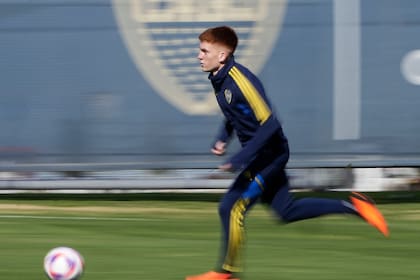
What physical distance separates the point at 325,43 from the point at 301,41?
33cm

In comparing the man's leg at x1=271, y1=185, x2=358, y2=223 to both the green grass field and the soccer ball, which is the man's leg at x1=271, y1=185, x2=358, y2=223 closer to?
the green grass field

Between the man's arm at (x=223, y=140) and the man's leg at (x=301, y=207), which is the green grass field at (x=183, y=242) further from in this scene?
the man's arm at (x=223, y=140)

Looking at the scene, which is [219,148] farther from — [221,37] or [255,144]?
[221,37]

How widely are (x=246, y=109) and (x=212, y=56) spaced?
44 cm

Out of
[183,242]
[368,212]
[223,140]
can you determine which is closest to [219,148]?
[223,140]

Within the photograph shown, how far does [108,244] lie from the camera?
10359 mm

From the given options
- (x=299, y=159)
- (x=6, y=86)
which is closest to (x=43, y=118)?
(x=6, y=86)

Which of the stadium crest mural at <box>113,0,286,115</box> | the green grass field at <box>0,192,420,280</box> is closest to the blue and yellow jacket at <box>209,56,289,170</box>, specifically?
the green grass field at <box>0,192,420,280</box>

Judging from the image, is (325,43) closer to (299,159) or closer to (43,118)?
(299,159)

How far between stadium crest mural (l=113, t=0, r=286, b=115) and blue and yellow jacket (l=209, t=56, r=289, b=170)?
696 cm

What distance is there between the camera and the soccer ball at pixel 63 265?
7.05 m

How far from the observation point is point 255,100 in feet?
23.7

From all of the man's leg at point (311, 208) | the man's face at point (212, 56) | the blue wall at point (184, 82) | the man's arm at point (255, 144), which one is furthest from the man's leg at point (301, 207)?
the blue wall at point (184, 82)

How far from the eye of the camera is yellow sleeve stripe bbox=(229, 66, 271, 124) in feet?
23.7
